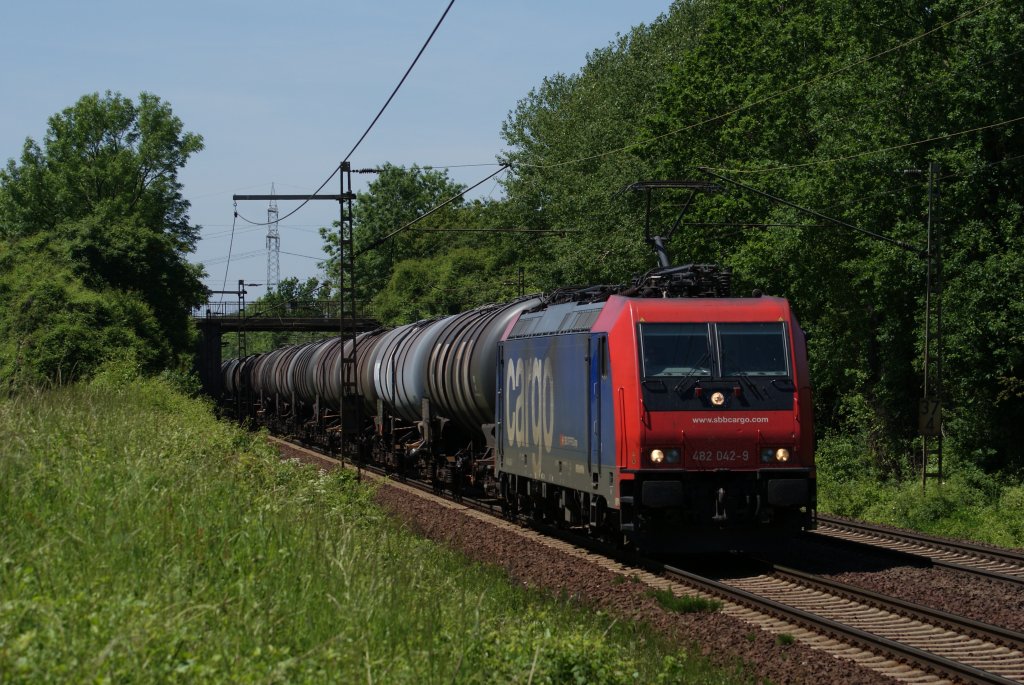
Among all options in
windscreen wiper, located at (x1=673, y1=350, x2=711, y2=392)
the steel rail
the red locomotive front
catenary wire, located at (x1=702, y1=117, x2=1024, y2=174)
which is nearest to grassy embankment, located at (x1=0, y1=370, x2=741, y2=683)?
the red locomotive front

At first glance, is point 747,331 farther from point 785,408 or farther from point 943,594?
point 943,594

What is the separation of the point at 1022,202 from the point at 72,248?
3040 cm

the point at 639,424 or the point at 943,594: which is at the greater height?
the point at 639,424

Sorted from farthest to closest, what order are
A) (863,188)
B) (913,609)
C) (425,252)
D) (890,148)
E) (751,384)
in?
(425,252), (863,188), (890,148), (751,384), (913,609)

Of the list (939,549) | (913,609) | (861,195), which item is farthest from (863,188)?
(913,609)

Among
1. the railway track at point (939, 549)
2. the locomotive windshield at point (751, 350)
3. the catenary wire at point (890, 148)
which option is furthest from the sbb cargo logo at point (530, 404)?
the catenary wire at point (890, 148)

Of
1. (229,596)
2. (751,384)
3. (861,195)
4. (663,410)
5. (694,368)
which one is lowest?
(229,596)

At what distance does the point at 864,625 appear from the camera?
11.8 meters

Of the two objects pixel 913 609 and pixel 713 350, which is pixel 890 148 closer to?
pixel 713 350

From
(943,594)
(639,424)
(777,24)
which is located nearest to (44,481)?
(639,424)

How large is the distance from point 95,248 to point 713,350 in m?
34.2

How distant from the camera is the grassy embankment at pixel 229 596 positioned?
238 inches

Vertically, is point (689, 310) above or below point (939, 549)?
above

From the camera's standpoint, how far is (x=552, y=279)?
51250mm
